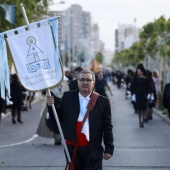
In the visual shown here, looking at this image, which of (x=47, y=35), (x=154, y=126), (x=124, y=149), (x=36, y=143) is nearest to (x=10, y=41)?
(x=47, y=35)

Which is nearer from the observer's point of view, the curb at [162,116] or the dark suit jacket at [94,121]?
→ the dark suit jacket at [94,121]

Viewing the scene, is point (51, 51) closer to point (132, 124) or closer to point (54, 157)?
point (54, 157)

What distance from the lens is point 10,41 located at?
7.96 meters

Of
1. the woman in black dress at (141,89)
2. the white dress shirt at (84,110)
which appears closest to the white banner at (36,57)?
the white dress shirt at (84,110)

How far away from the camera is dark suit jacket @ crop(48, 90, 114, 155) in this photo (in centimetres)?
735

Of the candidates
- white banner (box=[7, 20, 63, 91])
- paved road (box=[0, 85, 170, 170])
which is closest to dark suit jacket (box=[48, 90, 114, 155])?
white banner (box=[7, 20, 63, 91])

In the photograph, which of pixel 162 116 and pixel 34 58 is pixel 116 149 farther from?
pixel 162 116

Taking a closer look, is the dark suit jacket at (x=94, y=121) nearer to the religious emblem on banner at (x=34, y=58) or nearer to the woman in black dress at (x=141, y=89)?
the religious emblem on banner at (x=34, y=58)

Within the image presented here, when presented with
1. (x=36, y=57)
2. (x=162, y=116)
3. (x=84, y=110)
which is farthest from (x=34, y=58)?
(x=162, y=116)

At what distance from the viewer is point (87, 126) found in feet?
24.1

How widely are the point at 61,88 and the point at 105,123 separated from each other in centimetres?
734

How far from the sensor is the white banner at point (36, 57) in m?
7.94

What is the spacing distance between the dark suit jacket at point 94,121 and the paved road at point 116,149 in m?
3.92

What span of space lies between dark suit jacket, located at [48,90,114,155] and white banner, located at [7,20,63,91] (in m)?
0.51
